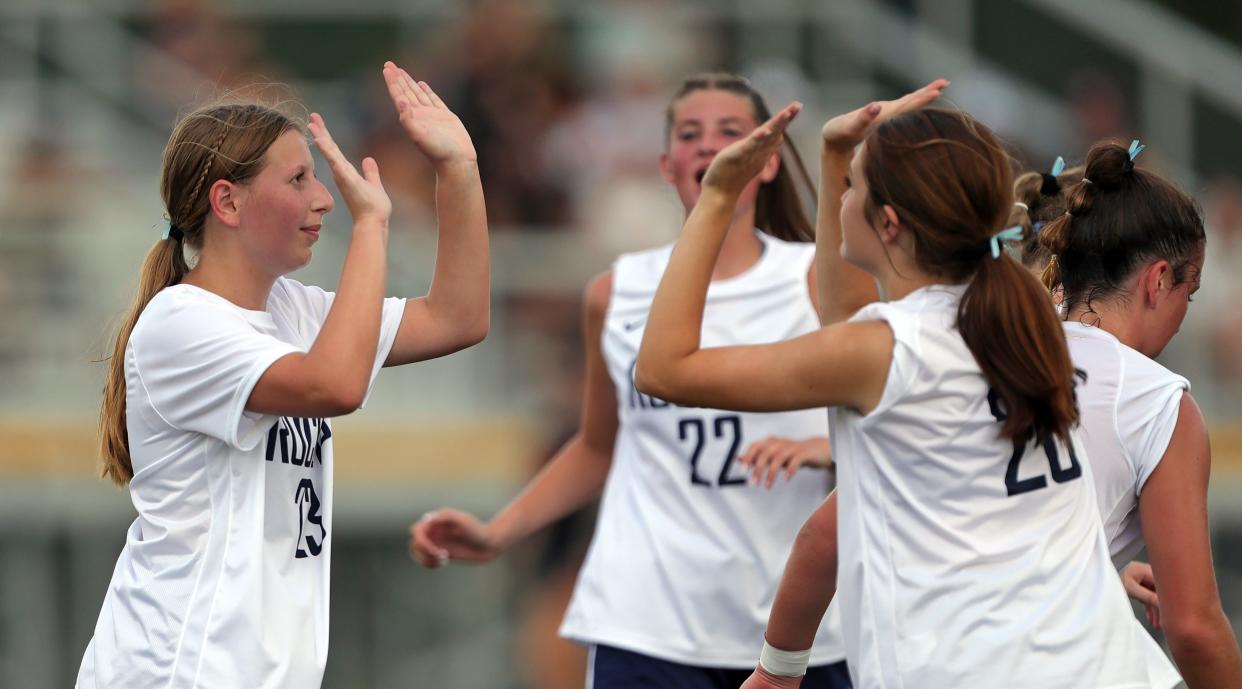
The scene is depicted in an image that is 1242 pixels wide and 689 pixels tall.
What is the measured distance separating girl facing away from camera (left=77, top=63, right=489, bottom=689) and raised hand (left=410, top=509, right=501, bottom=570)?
1.07m

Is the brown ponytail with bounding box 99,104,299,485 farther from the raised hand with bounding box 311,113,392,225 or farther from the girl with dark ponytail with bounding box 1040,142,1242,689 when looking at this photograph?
the girl with dark ponytail with bounding box 1040,142,1242,689

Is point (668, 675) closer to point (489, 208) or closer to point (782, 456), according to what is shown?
point (782, 456)

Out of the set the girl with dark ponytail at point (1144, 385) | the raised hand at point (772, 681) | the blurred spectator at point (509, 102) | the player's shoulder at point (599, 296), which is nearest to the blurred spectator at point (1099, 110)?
the blurred spectator at point (509, 102)

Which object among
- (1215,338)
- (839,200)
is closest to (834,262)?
(839,200)

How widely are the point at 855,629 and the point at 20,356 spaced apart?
7.22 meters

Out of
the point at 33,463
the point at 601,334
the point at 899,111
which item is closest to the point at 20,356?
the point at 33,463

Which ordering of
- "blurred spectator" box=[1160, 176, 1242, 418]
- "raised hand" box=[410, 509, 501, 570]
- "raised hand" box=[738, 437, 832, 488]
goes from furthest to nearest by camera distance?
"blurred spectator" box=[1160, 176, 1242, 418] < "raised hand" box=[410, 509, 501, 570] < "raised hand" box=[738, 437, 832, 488]

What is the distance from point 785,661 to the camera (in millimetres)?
3605

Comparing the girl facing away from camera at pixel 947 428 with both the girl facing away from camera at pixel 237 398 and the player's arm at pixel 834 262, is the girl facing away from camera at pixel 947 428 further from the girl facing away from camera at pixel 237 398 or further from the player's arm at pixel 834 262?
the girl facing away from camera at pixel 237 398

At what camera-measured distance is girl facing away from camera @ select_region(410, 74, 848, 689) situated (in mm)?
4547

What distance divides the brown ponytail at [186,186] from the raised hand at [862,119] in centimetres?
107

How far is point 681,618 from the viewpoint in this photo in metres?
4.58

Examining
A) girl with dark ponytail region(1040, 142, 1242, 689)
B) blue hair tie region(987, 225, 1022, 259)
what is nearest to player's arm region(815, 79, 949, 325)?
blue hair tie region(987, 225, 1022, 259)

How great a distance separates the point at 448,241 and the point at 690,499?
1181 mm
